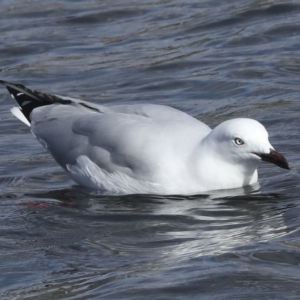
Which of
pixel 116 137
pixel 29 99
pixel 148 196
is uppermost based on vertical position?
pixel 29 99

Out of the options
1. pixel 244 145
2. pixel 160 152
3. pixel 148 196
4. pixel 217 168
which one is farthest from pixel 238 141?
pixel 148 196

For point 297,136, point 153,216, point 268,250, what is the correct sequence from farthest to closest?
1. point 297,136
2. point 153,216
3. point 268,250

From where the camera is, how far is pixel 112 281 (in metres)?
5.21

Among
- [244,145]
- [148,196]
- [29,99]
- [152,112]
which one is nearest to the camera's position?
[244,145]

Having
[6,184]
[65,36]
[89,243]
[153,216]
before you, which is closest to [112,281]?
[89,243]

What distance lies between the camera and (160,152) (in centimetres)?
698

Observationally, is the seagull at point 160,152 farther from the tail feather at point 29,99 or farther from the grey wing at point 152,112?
the tail feather at point 29,99

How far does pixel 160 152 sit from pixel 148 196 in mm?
349

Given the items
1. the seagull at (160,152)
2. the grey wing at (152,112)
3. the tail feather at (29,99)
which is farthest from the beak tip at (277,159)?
the tail feather at (29,99)

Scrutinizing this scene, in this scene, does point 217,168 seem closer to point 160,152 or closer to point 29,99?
point 160,152

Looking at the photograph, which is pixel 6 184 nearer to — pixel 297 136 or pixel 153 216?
pixel 153 216

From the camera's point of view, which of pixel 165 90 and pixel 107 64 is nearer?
pixel 165 90

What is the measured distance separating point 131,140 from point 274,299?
2499 millimetres

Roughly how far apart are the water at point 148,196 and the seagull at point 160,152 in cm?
11
